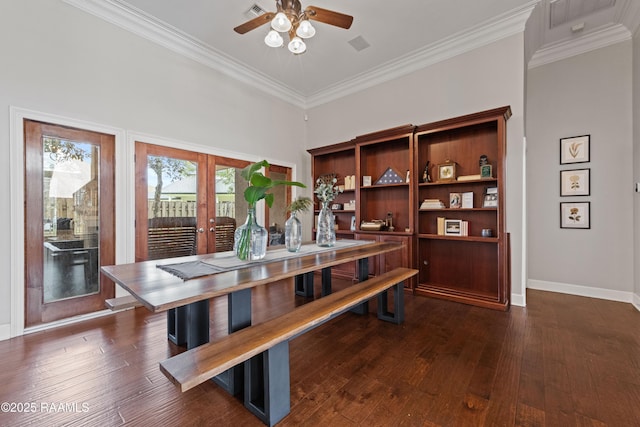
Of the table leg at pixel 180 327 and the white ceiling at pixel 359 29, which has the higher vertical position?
the white ceiling at pixel 359 29

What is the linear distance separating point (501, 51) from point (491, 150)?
4.01 feet

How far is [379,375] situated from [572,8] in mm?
4566

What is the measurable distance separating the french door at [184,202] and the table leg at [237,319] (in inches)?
91.0

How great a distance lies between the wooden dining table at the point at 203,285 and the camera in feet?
3.97

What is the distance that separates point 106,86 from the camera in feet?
9.80

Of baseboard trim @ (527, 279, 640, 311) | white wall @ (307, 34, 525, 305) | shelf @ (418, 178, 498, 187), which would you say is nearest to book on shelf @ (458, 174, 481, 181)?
shelf @ (418, 178, 498, 187)

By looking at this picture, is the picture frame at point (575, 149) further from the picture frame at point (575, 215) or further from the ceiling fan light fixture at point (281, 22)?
the ceiling fan light fixture at point (281, 22)

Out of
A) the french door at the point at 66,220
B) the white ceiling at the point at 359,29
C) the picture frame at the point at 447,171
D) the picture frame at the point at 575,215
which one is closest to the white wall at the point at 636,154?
the picture frame at the point at 575,215

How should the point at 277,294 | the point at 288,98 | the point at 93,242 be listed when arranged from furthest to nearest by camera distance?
the point at 288,98 < the point at 277,294 < the point at 93,242

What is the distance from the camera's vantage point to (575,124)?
3.69 m

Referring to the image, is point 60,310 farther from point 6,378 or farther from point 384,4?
point 384,4

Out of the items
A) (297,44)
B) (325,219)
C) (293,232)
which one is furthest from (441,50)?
(293,232)

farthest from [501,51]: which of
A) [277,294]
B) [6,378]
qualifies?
[6,378]

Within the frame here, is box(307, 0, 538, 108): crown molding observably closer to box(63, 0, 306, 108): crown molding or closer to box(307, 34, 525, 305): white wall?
box(307, 34, 525, 305): white wall
